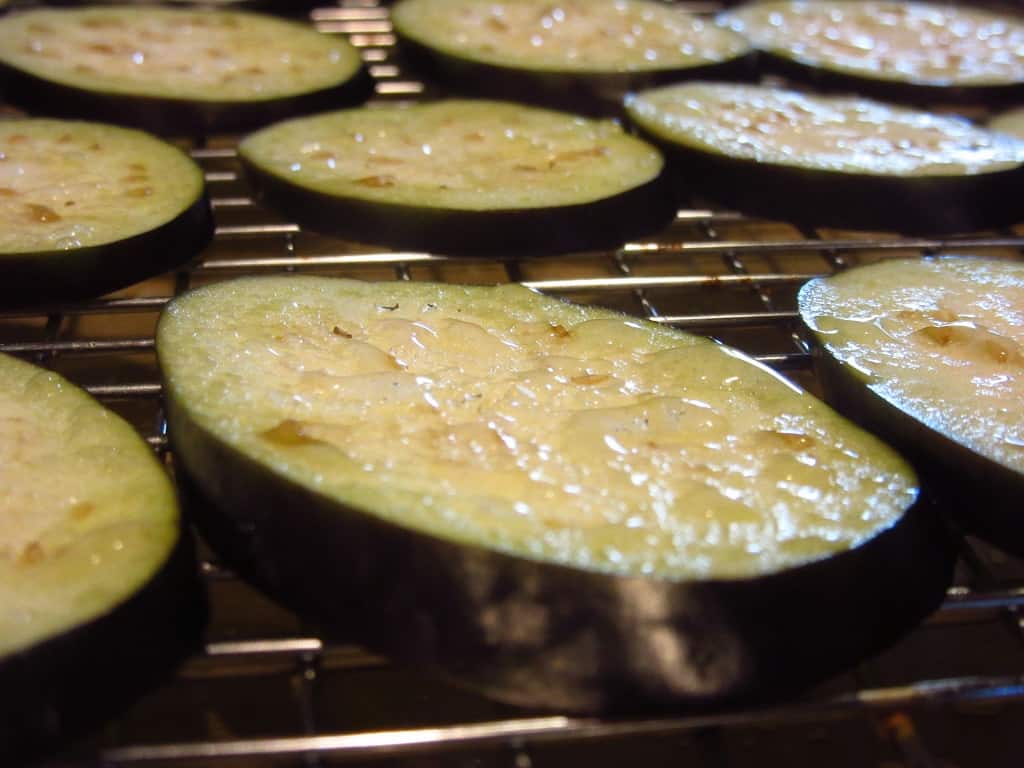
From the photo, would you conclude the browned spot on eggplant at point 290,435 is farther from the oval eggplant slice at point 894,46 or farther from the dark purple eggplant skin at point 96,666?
the oval eggplant slice at point 894,46

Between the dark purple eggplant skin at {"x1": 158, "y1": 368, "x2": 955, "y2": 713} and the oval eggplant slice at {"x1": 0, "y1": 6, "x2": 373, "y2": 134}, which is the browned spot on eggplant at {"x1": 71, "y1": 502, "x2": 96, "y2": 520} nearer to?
the dark purple eggplant skin at {"x1": 158, "y1": 368, "x2": 955, "y2": 713}

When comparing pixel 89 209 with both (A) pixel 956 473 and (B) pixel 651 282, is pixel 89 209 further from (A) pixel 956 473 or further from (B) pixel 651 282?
(A) pixel 956 473

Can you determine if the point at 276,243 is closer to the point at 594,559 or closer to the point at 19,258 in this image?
the point at 19,258

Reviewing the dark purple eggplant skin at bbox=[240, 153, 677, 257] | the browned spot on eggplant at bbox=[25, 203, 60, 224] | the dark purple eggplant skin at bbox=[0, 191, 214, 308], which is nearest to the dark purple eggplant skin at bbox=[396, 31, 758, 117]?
the dark purple eggplant skin at bbox=[240, 153, 677, 257]

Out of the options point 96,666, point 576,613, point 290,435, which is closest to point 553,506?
point 576,613

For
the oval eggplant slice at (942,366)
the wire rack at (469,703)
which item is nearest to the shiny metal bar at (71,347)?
the wire rack at (469,703)
